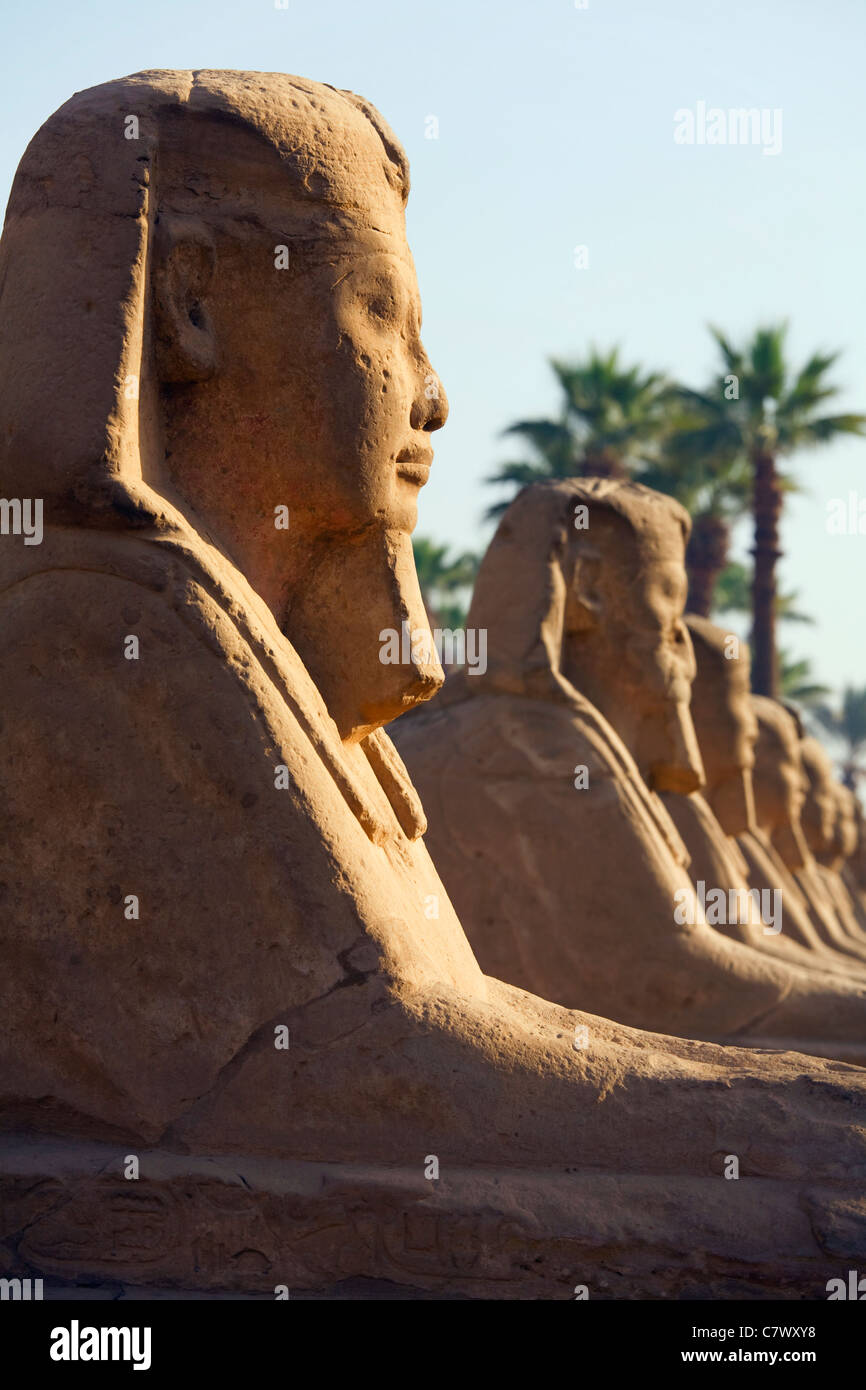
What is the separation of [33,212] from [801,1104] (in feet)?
7.33

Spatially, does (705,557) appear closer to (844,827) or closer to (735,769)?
(844,827)


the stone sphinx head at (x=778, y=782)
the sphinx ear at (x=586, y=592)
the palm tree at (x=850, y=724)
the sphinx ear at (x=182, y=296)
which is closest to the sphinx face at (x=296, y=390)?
the sphinx ear at (x=182, y=296)

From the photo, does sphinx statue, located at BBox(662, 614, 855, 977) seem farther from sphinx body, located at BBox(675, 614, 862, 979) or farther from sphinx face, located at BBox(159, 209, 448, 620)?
sphinx face, located at BBox(159, 209, 448, 620)

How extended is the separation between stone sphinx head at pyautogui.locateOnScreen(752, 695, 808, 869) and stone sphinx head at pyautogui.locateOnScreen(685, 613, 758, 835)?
1.92 m

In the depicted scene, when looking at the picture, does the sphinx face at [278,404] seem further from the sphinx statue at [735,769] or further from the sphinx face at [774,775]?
the sphinx face at [774,775]

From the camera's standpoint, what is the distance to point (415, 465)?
360cm

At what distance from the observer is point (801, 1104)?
2.92 metres

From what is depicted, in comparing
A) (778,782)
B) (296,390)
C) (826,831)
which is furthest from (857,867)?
(296,390)

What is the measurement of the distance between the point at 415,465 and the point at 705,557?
1485cm

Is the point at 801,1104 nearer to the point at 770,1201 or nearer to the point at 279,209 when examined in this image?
the point at 770,1201

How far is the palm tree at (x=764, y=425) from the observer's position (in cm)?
1789

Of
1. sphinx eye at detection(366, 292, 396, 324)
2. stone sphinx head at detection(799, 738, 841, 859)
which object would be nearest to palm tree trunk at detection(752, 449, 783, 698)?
stone sphinx head at detection(799, 738, 841, 859)

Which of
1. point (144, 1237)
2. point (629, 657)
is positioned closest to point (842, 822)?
point (629, 657)

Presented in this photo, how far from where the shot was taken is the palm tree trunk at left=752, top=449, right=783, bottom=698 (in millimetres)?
17781
